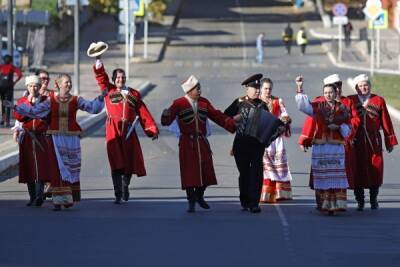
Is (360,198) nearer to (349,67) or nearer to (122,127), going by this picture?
(122,127)

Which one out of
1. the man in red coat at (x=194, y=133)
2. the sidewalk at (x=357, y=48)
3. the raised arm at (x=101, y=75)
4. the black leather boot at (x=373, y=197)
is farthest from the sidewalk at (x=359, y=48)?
the man in red coat at (x=194, y=133)

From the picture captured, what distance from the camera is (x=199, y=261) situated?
472 inches

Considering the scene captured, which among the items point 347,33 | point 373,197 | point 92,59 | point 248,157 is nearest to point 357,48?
point 347,33

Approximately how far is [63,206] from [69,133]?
0.94 meters

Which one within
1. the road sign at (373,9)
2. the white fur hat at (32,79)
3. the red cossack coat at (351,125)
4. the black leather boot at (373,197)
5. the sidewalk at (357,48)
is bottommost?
the sidewalk at (357,48)

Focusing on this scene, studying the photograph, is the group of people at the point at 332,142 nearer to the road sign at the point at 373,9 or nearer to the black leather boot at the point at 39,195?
the black leather boot at the point at 39,195

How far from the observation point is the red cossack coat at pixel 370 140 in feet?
54.7

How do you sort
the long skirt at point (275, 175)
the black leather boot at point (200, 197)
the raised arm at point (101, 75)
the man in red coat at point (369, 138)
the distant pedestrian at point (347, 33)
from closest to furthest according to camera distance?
the black leather boot at point (200, 197)
the man in red coat at point (369, 138)
the raised arm at point (101, 75)
the long skirt at point (275, 175)
the distant pedestrian at point (347, 33)

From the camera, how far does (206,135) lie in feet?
54.6

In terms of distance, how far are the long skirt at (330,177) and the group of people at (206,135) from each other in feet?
0.04

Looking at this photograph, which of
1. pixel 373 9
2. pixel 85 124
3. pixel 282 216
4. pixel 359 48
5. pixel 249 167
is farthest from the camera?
pixel 359 48

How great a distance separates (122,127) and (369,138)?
3.19 meters

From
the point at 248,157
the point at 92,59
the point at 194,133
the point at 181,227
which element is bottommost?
the point at 92,59

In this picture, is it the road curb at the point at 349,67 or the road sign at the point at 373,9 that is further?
the road curb at the point at 349,67
